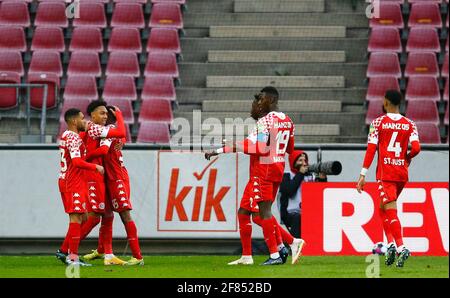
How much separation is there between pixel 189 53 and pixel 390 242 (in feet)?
28.5

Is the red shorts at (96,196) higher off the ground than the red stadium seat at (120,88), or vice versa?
the red stadium seat at (120,88)

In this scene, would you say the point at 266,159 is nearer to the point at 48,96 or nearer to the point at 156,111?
the point at 48,96

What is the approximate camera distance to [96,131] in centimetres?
1320

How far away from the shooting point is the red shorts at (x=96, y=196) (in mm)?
13438

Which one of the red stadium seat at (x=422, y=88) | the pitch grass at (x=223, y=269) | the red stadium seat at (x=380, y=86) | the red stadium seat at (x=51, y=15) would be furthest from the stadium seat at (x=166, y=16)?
the pitch grass at (x=223, y=269)

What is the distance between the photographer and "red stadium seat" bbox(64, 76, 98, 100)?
1966 centimetres

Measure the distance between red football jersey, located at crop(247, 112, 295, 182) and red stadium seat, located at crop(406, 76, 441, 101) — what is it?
697 centimetres

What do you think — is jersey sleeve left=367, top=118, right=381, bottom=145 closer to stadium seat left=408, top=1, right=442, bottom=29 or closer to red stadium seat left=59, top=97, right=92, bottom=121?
red stadium seat left=59, top=97, right=92, bottom=121

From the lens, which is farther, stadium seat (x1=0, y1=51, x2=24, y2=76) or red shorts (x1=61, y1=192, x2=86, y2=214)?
stadium seat (x1=0, y1=51, x2=24, y2=76)

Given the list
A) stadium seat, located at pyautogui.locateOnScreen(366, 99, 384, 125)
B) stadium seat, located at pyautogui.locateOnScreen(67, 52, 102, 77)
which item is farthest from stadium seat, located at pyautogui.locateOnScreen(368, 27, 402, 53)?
stadium seat, located at pyautogui.locateOnScreen(67, 52, 102, 77)

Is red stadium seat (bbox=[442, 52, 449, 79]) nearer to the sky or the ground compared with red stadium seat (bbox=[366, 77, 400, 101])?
nearer to the sky

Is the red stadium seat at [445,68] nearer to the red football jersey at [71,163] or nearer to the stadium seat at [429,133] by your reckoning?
the stadium seat at [429,133]

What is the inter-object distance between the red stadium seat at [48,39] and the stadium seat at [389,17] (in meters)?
5.27
